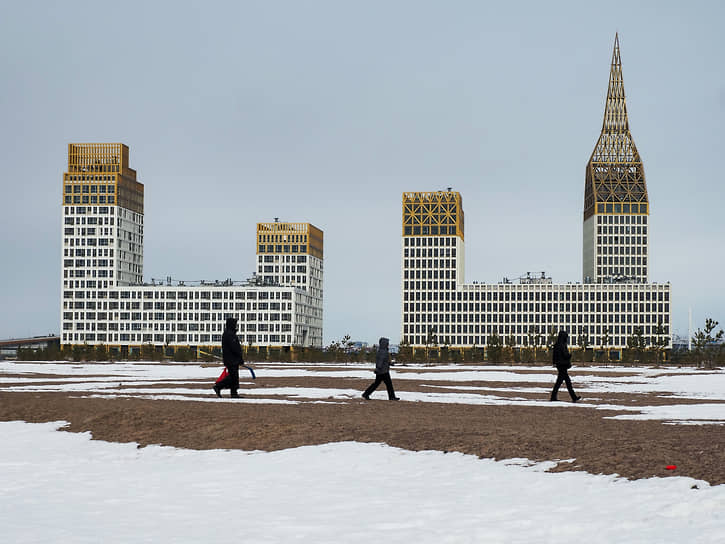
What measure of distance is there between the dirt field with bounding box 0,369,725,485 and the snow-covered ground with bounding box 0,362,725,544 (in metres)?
0.78

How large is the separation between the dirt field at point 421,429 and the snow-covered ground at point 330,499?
2.57 feet

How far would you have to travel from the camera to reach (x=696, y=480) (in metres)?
13.0

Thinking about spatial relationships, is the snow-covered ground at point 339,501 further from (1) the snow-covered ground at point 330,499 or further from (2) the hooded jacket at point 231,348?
(2) the hooded jacket at point 231,348

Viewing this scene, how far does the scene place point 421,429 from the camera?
64.8ft

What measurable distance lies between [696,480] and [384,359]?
55.6ft

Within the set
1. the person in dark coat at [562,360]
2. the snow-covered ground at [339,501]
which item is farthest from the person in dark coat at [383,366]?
the snow-covered ground at [339,501]

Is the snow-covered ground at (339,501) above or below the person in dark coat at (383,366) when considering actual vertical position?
below

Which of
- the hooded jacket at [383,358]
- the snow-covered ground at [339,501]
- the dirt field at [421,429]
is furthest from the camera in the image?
the hooded jacket at [383,358]

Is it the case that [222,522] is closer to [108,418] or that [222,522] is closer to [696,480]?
[696,480]

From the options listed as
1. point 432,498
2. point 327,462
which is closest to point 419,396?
point 327,462

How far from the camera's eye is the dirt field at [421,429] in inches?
603

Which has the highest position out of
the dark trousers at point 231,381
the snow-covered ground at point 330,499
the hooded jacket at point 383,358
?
the hooded jacket at point 383,358

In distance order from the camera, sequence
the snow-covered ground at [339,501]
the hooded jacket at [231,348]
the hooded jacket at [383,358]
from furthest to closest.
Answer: the hooded jacket at [383,358] < the hooded jacket at [231,348] < the snow-covered ground at [339,501]

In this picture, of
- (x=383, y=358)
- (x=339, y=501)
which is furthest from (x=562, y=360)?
(x=339, y=501)
